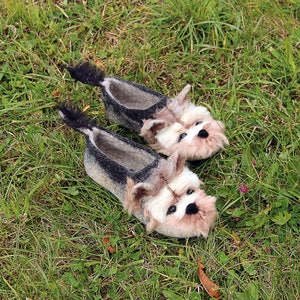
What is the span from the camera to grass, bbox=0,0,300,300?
7.91ft

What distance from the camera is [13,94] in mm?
3113

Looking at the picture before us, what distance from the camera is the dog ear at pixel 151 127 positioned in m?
2.68

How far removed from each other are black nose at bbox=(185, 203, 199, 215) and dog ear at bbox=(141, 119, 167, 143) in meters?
0.46

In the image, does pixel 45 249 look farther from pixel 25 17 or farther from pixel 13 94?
pixel 25 17

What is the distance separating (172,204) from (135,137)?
0.58 m

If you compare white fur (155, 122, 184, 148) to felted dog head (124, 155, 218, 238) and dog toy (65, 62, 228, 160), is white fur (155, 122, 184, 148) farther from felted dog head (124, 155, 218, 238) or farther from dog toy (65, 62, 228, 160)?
felted dog head (124, 155, 218, 238)

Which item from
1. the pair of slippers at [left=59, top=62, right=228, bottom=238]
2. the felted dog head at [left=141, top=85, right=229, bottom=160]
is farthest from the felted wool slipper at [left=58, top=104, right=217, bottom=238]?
the felted dog head at [left=141, top=85, right=229, bottom=160]

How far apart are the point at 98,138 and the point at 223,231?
28.6 inches

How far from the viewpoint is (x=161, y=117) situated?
272cm

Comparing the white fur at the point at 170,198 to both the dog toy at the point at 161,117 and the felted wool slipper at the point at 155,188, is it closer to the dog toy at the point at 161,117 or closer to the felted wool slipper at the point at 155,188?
the felted wool slipper at the point at 155,188

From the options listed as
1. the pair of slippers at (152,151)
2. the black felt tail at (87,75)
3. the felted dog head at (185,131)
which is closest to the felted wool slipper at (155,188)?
the pair of slippers at (152,151)

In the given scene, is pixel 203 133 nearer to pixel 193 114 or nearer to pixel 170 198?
pixel 193 114

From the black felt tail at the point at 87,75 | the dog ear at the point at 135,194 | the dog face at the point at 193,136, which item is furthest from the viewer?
the black felt tail at the point at 87,75

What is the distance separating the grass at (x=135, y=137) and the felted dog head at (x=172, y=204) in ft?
0.33
